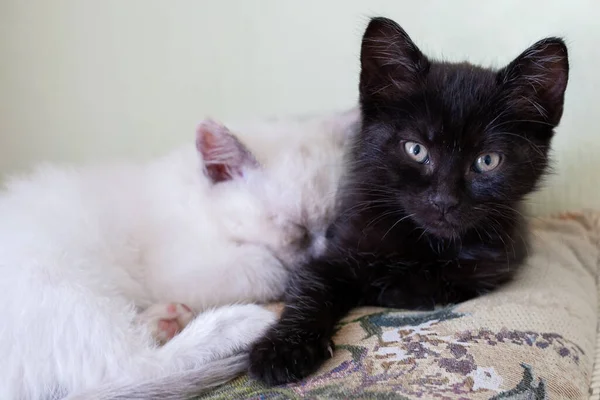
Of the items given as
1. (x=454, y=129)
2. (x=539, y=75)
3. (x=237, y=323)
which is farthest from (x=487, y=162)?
(x=237, y=323)

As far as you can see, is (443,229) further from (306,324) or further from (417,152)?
(306,324)

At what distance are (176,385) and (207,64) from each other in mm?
1430

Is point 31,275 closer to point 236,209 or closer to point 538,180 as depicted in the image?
point 236,209

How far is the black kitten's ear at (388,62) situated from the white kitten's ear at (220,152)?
0.37 metres

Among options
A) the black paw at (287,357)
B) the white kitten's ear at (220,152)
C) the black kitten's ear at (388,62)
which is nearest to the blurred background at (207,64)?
the white kitten's ear at (220,152)

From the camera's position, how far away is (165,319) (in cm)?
135

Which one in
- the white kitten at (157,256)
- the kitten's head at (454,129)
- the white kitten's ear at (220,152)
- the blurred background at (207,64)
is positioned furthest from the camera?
the blurred background at (207,64)

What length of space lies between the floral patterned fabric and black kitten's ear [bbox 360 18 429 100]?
1.73 feet

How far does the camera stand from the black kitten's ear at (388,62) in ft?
4.34

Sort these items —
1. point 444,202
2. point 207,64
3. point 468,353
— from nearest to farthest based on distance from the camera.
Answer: point 468,353 → point 444,202 → point 207,64

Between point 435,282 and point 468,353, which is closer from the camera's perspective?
point 468,353

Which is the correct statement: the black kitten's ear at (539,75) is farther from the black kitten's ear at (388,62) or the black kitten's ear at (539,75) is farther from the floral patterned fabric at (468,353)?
the floral patterned fabric at (468,353)

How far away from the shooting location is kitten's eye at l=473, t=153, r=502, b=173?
1.24m

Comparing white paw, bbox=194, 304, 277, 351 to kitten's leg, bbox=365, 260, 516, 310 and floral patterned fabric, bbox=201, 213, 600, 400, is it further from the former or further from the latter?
kitten's leg, bbox=365, 260, 516, 310
